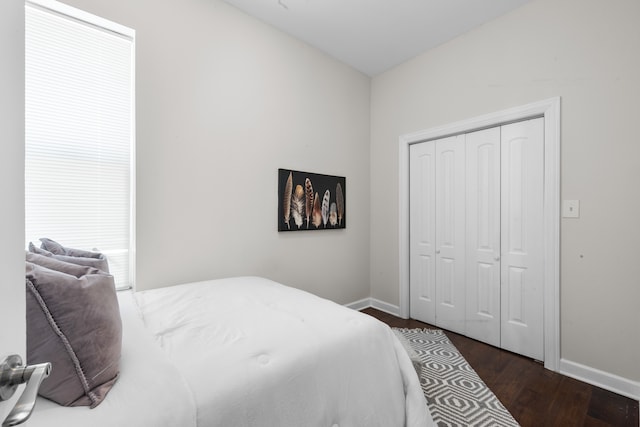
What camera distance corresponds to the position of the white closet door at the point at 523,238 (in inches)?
91.6

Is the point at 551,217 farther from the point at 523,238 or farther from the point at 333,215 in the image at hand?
the point at 333,215

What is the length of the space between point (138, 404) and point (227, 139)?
6.49 feet

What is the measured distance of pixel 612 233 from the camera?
1.98m

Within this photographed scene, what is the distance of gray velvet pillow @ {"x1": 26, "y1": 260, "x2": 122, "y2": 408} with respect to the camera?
0.79 metres

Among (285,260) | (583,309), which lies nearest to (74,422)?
(285,260)

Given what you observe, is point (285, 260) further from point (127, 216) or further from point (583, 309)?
point (583, 309)

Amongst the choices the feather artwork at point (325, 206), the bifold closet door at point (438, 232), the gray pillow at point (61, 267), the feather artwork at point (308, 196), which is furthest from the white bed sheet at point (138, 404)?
the bifold closet door at point (438, 232)

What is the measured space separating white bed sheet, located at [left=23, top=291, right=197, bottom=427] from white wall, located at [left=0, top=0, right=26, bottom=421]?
41cm

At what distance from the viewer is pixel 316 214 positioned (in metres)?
3.04

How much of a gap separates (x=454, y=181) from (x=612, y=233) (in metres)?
1.20

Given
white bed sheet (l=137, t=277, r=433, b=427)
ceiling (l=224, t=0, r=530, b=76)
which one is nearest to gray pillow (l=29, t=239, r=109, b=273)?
white bed sheet (l=137, t=277, r=433, b=427)

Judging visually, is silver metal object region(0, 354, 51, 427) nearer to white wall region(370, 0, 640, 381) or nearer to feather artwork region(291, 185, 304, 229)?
feather artwork region(291, 185, 304, 229)

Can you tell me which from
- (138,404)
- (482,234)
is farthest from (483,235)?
(138,404)

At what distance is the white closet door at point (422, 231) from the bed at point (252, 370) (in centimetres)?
180
